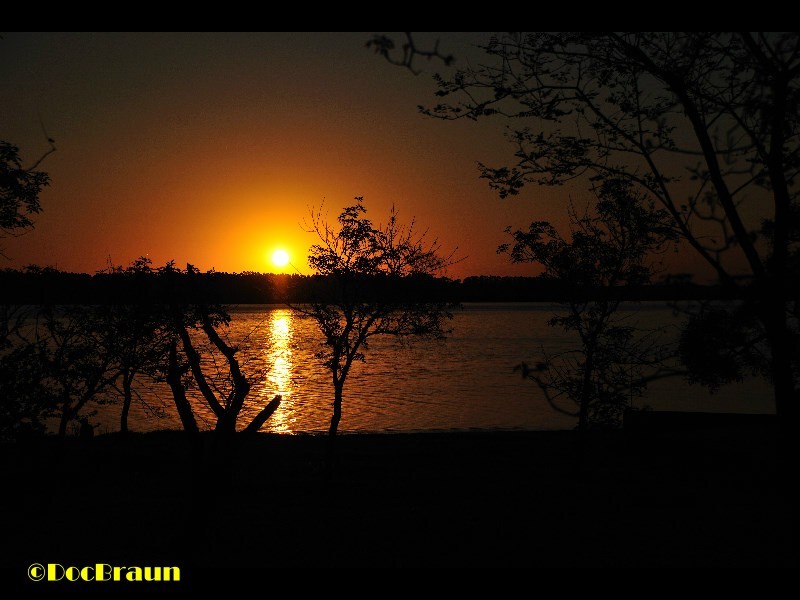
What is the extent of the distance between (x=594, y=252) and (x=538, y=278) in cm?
186

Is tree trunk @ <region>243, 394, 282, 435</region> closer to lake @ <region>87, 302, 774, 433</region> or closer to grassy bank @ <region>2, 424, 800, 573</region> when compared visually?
grassy bank @ <region>2, 424, 800, 573</region>

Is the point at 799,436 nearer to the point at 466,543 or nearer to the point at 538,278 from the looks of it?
the point at 466,543

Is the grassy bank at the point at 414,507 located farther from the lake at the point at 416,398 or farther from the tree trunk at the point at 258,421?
the lake at the point at 416,398

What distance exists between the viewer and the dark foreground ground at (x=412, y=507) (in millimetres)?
13938

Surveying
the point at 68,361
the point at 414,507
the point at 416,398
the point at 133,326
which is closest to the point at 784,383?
the point at 414,507

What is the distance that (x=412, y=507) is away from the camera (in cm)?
1881

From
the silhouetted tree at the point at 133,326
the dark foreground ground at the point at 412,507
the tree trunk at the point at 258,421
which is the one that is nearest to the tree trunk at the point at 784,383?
the dark foreground ground at the point at 412,507

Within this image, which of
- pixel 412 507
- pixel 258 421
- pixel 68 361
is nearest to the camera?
pixel 258 421

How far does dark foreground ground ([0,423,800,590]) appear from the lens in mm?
13938

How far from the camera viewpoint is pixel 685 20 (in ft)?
12.8

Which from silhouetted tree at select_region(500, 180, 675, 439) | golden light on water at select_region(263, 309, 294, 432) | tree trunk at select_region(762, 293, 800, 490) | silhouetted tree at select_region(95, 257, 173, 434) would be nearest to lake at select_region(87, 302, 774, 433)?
golden light on water at select_region(263, 309, 294, 432)

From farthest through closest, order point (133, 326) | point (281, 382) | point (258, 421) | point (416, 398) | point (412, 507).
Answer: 1. point (281, 382)
2. point (416, 398)
3. point (133, 326)
4. point (412, 507)
5. point (258, 421)

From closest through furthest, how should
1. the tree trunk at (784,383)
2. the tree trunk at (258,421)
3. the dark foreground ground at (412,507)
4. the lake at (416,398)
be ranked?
1. the tree trunk at (784,383)
2. the tree trunk at (258,421)
3. the dark foreground ground at (412,507)
4. the lake at (416,398)

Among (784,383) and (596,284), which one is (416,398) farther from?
(784,383)
